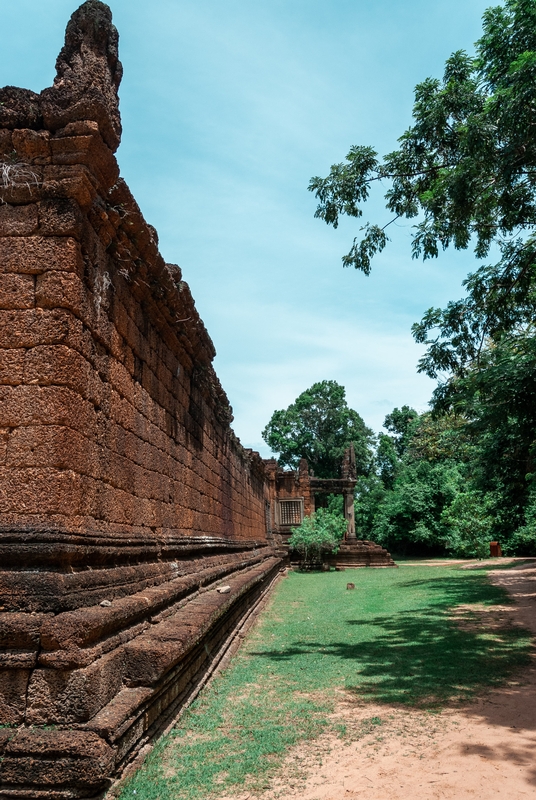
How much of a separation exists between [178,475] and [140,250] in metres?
2.70

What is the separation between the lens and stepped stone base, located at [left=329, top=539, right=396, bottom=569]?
23281 millimetres

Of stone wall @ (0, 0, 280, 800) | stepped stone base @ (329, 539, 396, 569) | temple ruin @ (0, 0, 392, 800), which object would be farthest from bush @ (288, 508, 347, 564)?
stone wall @ (0, 0, 280, 800)

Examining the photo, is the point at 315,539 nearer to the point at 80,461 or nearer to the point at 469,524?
the point at 469,524

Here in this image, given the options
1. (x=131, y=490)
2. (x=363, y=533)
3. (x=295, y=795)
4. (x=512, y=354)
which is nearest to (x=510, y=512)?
(x=512, y=354)

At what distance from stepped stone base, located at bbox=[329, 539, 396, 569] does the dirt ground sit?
18.8 meters

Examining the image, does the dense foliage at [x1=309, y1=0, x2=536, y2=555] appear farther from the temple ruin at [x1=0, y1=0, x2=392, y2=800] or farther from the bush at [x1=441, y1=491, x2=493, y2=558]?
the bush at [x1=441, y1=491, x2=493, y2=558]

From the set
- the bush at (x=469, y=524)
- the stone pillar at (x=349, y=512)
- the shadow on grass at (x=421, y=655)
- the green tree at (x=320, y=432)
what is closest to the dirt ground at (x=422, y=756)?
the shadow on grass at (x=421, y=655)

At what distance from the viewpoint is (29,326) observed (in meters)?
3.67

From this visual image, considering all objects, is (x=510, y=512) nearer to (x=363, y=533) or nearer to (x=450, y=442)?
(x=450, y=442)

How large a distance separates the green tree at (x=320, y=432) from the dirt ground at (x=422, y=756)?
38336mm

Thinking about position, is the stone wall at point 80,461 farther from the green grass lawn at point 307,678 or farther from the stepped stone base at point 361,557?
the stepped stone base at point 361,557

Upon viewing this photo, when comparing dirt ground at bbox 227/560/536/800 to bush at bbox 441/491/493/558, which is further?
bush at bbox 441/491/493/558

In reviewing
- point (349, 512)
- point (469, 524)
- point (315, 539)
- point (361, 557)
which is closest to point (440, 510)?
point (469, 524)

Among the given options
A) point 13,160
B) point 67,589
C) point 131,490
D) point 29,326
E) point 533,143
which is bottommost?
point 67,589
